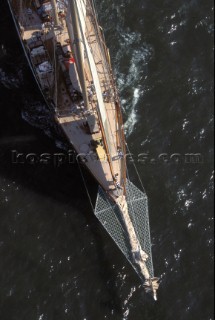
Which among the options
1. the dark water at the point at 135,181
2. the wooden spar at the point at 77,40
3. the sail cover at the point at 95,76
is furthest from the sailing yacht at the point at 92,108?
the wooden spar at the point at 77,40

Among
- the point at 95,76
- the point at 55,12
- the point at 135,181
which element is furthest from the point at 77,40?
the point at 135,181

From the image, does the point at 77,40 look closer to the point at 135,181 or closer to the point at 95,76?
the point at 95,76

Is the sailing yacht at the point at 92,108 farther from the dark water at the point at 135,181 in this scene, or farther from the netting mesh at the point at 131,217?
the dark water at the point at 135,181

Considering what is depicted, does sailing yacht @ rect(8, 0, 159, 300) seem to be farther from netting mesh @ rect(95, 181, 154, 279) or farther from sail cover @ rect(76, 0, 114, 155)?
sail cover @ rect(76, 0, 114, 155)

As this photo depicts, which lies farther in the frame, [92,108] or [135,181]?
[135,181]

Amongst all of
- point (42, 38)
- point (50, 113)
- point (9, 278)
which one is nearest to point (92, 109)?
point (50, 113)

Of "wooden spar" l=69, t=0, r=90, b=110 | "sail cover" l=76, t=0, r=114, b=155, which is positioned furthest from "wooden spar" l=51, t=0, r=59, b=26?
"wooden spar" l=69, t=0, r=90, b=110
